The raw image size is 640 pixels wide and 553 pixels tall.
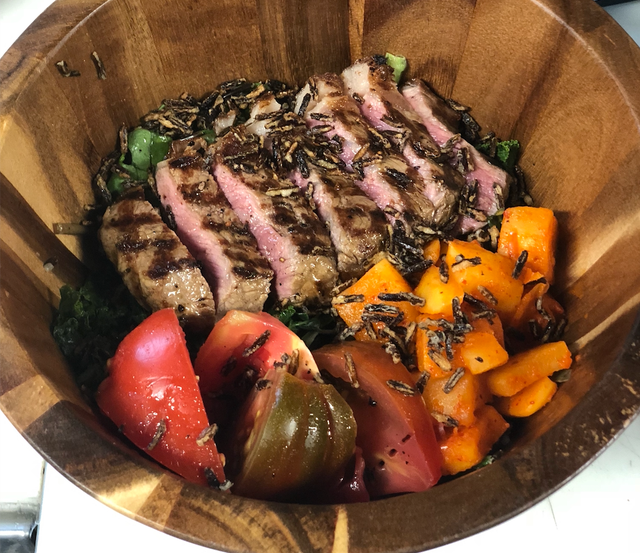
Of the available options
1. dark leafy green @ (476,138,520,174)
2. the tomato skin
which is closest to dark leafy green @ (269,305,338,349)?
the tomato skin

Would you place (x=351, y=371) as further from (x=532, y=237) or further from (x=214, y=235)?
(x=532, y=237)

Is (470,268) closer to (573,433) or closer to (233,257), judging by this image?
(573,433)

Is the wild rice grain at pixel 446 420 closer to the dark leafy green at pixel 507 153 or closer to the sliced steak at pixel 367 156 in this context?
the sliced steak at pixel 367 156

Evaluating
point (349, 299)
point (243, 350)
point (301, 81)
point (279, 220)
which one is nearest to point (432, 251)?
point (349, 299)

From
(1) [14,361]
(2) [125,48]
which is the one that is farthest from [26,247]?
(2) [125,48]

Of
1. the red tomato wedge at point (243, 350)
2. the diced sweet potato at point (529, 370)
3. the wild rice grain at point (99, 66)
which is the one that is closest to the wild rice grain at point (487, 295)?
the diced sweet potato at point (529, 370)

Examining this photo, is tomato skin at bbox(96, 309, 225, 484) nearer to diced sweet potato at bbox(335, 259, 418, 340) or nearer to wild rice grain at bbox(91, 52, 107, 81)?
diced sweet potato at bbox(335, 259, 418, 340)

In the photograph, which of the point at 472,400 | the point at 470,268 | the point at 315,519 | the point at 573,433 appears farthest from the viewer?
the point at 470,268

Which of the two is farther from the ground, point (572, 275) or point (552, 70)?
point (552, 70)
